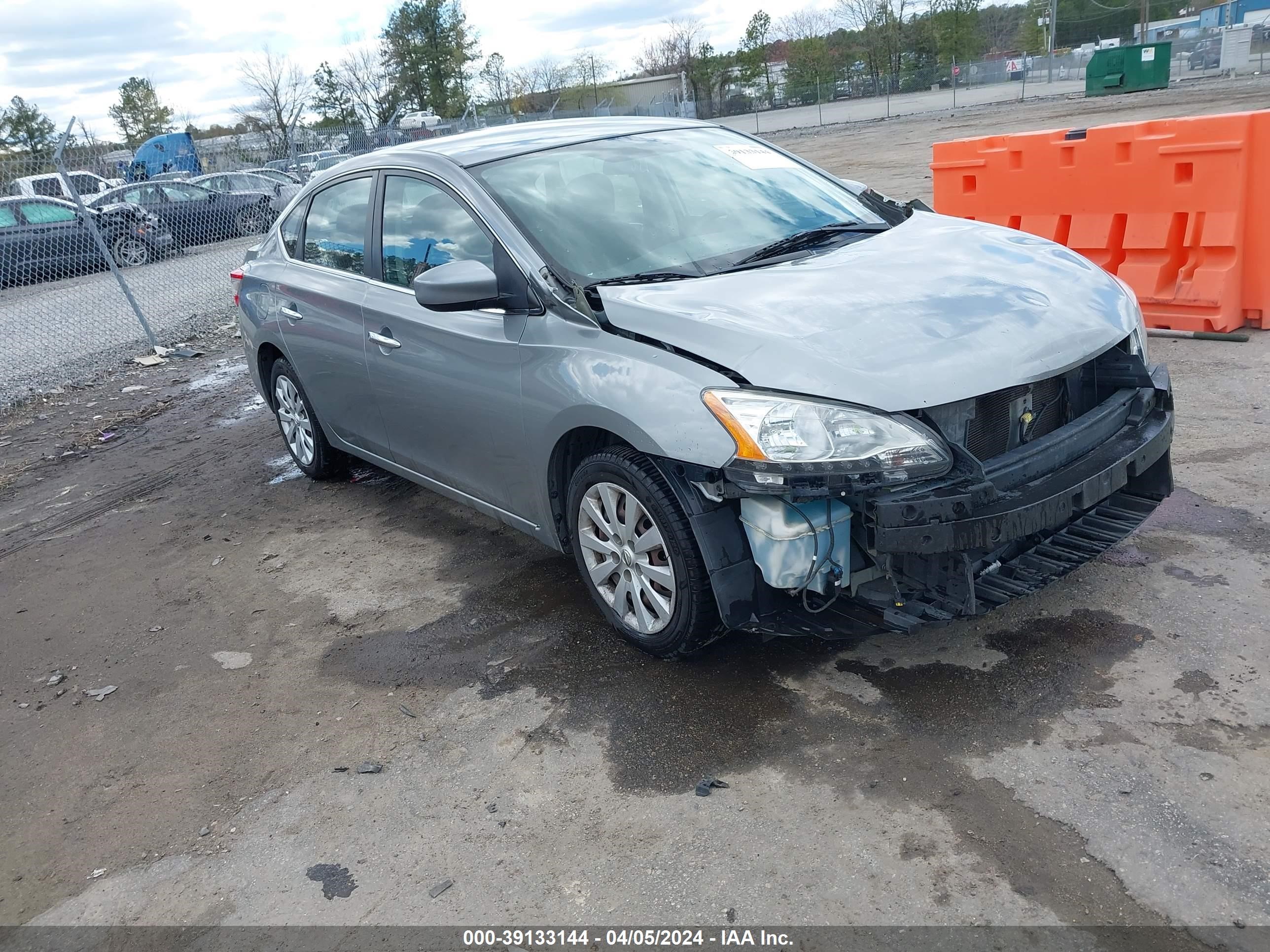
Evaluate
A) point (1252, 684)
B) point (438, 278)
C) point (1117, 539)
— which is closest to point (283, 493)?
point (438, 278)

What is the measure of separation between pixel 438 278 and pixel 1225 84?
33.2 meters

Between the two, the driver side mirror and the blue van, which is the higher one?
the blue van

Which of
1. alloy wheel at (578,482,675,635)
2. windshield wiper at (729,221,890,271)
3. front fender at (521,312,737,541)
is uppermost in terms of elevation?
windshield wiper at (729,221,890,271)

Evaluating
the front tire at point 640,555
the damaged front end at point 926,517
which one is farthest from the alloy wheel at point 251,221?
the damaged front end at point 926,517

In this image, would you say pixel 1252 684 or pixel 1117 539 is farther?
pixel 1117 539

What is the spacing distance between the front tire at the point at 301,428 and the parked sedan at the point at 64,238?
8.41m

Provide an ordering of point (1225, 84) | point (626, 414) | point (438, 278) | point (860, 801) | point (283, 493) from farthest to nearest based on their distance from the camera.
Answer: point (1225, 84) < point (283, 493) < point (438, 278) < point (626, 414) < point (860, 801)

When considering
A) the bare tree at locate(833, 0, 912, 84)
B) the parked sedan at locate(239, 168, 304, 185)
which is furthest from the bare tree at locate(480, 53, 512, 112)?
the parked sedan at locate(239, 168, 304, 185)

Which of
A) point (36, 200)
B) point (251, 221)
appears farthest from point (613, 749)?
point (251, 221)

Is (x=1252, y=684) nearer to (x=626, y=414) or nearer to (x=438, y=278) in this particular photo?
(x=626, y=414)

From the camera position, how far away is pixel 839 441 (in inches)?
114

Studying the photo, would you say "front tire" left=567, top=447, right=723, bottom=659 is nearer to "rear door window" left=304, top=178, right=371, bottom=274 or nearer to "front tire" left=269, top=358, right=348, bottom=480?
"rear door window" left=304, top=178, right=371, bottom=274

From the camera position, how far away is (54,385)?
33.6ft

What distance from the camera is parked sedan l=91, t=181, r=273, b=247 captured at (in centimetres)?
1773
